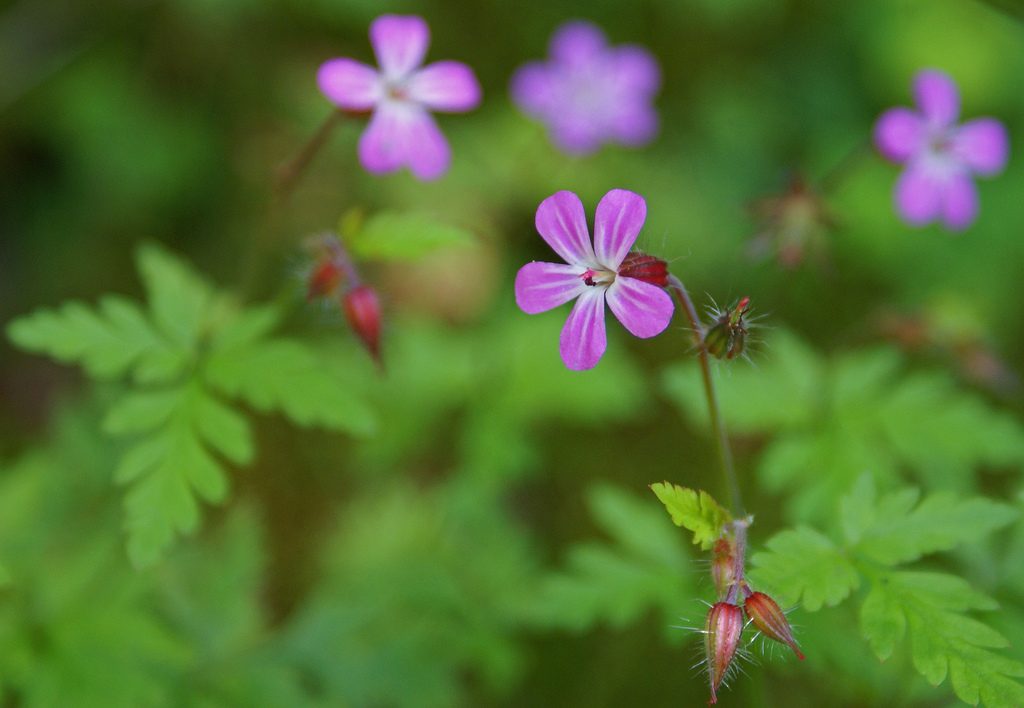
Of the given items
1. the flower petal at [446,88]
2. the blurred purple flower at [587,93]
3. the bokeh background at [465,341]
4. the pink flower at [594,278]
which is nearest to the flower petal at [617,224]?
the pink flower at [594,278]

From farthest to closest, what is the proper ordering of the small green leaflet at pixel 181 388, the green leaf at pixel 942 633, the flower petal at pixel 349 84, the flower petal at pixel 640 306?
the flower petal at pixel 349 84, the small green leaflet at pixel 181 388, the green leaf at pixel 942 633, the flower petal at pixel 640 306

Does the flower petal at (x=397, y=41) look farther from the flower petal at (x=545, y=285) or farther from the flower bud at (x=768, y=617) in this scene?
the flower bud at (x=768, y=617)

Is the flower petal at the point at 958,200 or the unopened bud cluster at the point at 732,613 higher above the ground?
the flower petal at the point at 958,200

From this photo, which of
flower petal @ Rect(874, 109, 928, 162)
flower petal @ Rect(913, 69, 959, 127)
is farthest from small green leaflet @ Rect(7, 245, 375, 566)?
flower petal @ Rect(913, 69, 959, 127)

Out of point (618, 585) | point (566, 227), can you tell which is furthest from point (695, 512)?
point (618, 585)

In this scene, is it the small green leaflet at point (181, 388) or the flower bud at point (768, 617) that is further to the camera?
the small green leaflet at point (181, 388)

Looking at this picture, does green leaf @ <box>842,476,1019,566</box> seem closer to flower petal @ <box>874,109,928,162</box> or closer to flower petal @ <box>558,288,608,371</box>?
flower petal @ <box>558,288,608,371</box>

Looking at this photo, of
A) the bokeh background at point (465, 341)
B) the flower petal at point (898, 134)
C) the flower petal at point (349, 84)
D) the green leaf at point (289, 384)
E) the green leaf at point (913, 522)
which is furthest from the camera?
the flower petal at point (898, 134)
